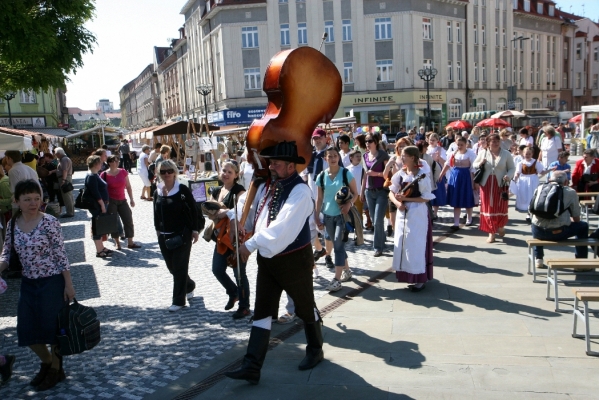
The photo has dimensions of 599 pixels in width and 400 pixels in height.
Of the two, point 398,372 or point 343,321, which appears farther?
point 343,321

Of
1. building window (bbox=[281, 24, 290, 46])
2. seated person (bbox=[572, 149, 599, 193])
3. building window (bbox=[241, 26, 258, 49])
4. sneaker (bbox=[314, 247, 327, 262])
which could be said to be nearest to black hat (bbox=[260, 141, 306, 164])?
sneaker (bbox=[314, 247, 327, 262])

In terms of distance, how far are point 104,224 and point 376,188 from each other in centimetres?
470

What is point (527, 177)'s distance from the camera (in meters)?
11.2

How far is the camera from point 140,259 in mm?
9617

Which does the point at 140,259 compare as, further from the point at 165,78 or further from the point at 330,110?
the point at 165,78

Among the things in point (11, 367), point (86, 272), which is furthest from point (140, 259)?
point (11, 367)

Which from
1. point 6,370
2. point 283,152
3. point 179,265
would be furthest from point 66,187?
point 283,152

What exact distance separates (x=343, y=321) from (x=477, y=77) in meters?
45.2

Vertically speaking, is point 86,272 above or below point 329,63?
below

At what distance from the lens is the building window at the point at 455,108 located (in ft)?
147

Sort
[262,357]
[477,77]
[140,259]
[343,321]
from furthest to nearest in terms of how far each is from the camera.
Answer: [477,77], [140,259], [343,321], [262,357]

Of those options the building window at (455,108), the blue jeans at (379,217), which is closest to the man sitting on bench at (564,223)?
the blue jeans at (379,217)

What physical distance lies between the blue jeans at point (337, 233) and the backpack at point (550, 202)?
8.16 ft

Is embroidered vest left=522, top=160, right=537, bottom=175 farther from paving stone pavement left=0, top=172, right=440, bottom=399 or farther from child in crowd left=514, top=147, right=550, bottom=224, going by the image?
paving stone pavement left=0, top=172, right=440, bottom=399
